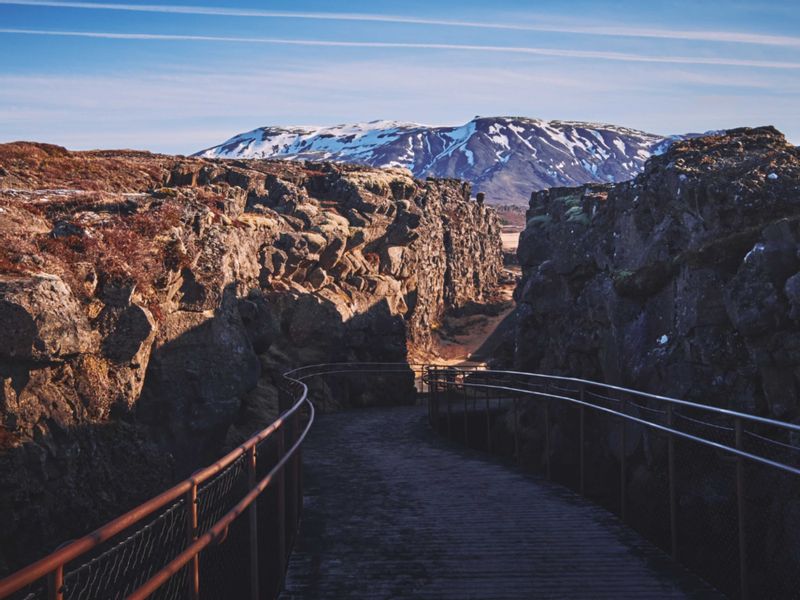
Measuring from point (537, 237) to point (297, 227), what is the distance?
13.7 metres

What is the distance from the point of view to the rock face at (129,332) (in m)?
14.2

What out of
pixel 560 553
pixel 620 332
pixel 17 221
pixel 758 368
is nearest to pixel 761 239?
pixel 758 368

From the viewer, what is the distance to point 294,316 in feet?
111

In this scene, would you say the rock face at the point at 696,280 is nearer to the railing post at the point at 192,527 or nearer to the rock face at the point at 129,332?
the rock face at the point at 129,332

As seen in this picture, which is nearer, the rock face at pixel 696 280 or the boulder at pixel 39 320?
the rock face at pixel 696 280

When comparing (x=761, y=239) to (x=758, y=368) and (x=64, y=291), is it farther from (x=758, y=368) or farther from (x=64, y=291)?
(x=64, y=291)

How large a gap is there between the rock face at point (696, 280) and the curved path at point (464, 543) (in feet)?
14.9

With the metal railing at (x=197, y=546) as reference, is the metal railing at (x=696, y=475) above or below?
below

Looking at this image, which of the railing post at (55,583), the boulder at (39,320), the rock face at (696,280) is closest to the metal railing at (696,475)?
the rock face at (696,280)

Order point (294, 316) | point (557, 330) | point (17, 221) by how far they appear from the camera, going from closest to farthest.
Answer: point (17, 221)
point (557, 330)
point (294, 316)

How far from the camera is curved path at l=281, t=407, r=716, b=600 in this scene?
7277 mm

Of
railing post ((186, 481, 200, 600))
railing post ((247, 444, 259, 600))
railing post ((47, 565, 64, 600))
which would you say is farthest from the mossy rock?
railing post ((47, 565, 64, 600))

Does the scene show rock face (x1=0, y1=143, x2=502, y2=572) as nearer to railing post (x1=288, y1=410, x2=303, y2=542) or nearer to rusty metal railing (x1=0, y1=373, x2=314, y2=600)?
rusty metal railing (x1=0, y1=373, x2=314, y2=600)

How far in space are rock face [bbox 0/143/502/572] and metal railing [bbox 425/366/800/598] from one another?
701cm
